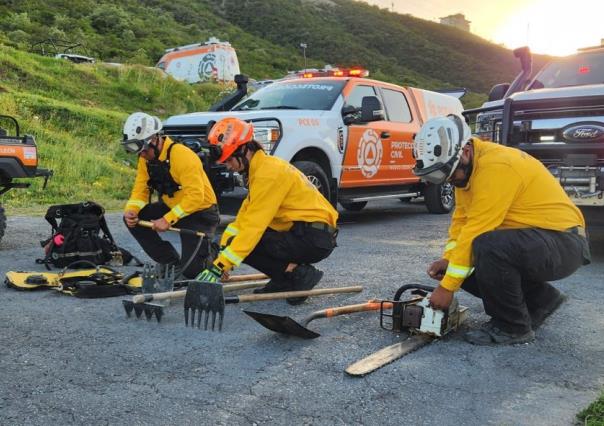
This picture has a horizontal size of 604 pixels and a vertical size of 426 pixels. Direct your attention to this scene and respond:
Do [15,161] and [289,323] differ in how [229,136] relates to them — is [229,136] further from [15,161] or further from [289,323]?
[15,161]

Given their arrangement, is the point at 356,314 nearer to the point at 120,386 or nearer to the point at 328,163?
the point at 120,386

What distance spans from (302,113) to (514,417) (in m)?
5.48

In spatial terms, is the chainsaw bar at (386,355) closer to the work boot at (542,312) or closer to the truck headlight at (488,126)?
the work boot at (542,312)

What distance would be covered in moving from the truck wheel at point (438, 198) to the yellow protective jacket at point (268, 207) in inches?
227

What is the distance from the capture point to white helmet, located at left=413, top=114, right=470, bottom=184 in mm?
3477

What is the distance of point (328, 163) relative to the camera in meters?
8.00

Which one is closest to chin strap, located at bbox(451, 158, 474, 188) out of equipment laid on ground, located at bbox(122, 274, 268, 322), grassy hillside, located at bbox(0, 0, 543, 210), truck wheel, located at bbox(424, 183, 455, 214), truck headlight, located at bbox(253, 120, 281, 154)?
equipment laid on ground, located at bbox(122, 274, 268, 322)

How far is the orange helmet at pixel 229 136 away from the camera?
4191 mm

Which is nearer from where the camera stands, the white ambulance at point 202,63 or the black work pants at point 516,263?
the black work pants at point 516,263

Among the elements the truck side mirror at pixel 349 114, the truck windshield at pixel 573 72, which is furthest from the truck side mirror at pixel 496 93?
the truck side mirror at pixel 349 114

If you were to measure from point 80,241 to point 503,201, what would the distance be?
3988 mm

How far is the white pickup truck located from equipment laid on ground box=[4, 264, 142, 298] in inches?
95.0

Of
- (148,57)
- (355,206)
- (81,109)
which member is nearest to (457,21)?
(148,57)

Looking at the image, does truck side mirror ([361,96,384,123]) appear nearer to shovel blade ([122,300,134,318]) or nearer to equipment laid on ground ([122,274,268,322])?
equipment laid on ground ([122,274,268,322])
